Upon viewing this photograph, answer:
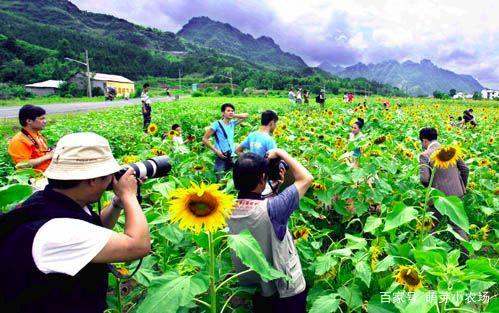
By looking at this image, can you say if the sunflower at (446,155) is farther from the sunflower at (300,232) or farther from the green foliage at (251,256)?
the green foliage at (251,256)

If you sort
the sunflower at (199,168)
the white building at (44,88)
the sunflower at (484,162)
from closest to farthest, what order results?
the sunflower at (199,168), the sunflower at (484,162), the white building at (44,88)

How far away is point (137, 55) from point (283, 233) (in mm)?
116154

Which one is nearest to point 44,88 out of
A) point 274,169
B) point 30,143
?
point 30,143

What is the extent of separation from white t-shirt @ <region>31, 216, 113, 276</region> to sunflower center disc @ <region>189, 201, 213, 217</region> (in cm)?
47

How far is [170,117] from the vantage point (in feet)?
43.5

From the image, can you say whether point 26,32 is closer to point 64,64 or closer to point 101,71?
point 101,71

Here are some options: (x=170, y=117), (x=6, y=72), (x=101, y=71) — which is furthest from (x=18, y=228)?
(x=101, y=71)

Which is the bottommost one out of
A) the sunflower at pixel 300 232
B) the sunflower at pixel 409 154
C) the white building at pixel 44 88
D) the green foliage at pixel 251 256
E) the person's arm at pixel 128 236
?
the white building at pixel 44 88

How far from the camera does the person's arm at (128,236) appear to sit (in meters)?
1.49

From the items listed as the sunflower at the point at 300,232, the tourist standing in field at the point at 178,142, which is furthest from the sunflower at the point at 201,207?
the tourist standing in field at the point at 178,142

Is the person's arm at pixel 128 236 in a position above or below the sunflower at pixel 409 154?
above

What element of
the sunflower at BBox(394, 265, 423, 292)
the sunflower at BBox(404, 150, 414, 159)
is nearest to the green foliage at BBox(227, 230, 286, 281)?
A: the sunflower at BBox(394, 265, 423, 292)

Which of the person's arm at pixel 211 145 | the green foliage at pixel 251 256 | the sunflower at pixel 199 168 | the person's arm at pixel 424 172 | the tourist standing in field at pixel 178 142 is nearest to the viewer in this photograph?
the green foliage at pixel 251 256

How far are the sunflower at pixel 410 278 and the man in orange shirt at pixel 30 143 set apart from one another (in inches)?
143
